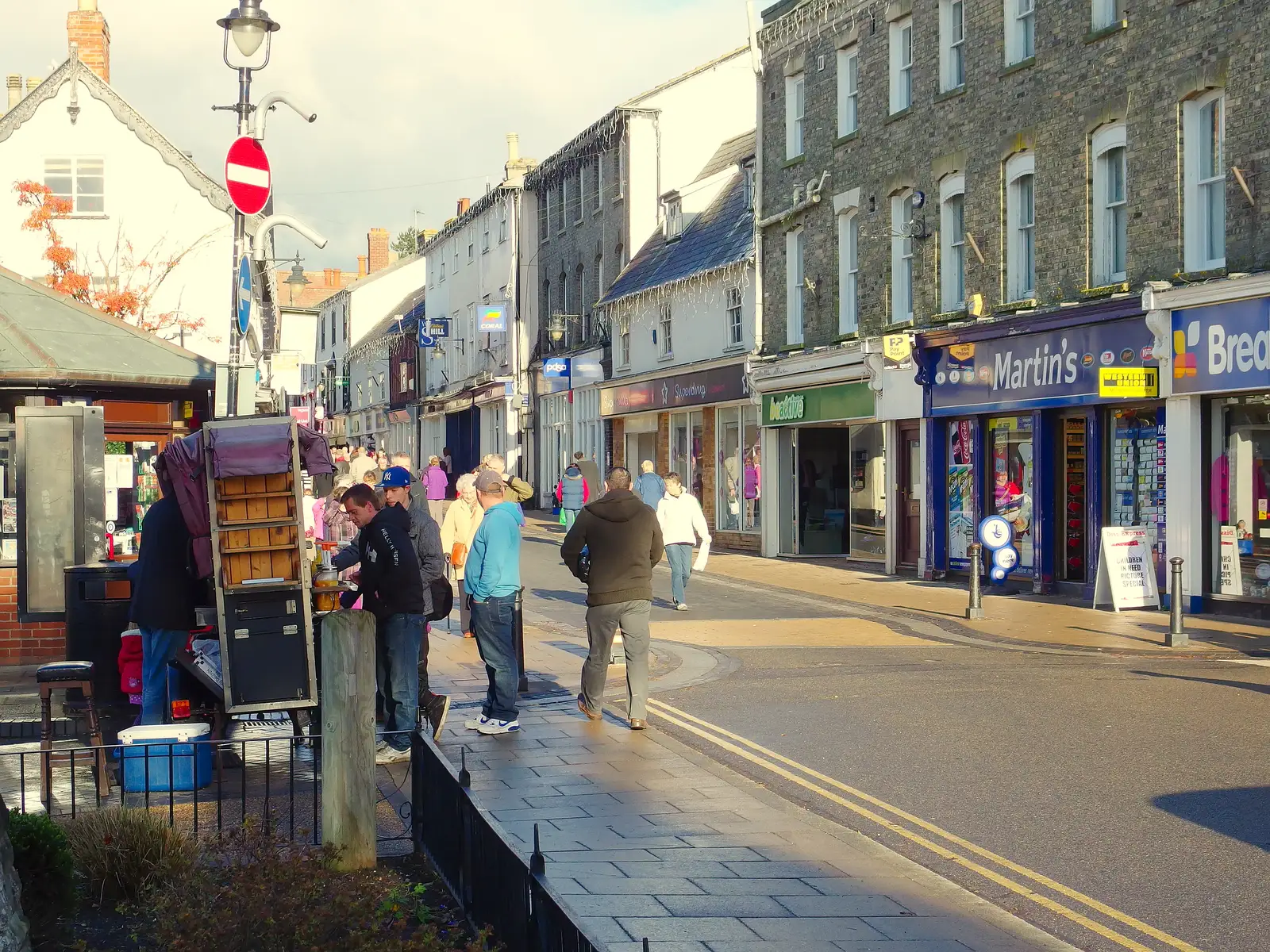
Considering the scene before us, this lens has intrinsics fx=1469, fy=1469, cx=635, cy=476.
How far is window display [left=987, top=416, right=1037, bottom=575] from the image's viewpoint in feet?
72.2

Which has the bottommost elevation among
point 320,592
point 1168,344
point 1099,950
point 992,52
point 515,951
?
point 1099,950

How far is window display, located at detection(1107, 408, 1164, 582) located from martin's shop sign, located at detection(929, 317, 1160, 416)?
56 centimetres

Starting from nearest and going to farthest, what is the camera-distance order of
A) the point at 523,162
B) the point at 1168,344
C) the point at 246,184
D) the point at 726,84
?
the point at 246,184 < the point at 1168,344 < the point at 726,84 < the point at 523,162

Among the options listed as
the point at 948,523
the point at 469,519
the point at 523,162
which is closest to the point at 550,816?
the point at 469,519

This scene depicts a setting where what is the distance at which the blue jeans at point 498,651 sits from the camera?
1062cm

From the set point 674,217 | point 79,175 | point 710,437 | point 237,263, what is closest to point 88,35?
point 79,175

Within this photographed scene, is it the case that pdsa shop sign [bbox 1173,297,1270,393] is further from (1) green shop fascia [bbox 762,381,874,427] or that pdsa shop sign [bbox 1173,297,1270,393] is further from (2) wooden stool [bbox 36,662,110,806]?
(2) wooden stool [bbox 36,662,110,806]

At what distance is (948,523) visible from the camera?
79.2 ft

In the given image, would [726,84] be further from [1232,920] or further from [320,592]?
[1232,920]

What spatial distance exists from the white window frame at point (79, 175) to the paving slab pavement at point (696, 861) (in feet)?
93.7

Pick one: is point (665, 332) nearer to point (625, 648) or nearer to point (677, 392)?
point (677, 392)

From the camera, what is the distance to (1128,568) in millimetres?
18453

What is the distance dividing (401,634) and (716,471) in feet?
79.3

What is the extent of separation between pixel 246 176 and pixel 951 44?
1517 centimetres
